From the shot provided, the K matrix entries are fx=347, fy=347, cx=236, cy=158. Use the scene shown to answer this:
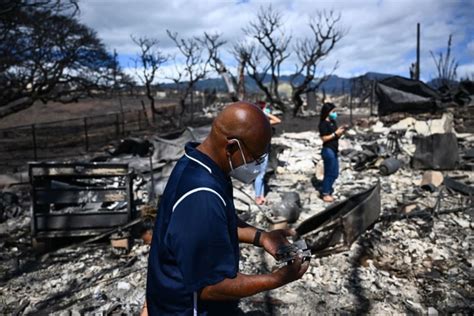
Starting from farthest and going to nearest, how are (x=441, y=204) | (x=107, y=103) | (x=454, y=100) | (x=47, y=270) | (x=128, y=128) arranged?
1. (x=107, y=103)
2. (x=128, y=128)
3. (x=454, y=100)
4. (x=441, y=204)
5. (x=47, y=270)

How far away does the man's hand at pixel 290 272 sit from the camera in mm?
1392

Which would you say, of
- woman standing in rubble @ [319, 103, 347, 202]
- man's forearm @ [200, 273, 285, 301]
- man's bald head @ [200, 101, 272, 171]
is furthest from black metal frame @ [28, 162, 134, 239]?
man's forearm @ [200, 273, 285, 301]

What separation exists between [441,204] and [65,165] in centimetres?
668

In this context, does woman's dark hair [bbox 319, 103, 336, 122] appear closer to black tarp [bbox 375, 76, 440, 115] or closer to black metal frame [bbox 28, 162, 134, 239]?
black metal frame [bbox 28, 162, 134, 239]

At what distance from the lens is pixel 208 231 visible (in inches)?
49.6

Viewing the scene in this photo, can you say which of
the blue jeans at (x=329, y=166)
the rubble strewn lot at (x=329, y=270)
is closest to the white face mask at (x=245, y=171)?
the rubble strewn lot at (x=329, y=270)

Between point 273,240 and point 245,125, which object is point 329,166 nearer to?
point 273,240

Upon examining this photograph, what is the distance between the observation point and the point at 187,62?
20562 mm

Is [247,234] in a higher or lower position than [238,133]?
lower

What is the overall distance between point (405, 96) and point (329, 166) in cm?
1307

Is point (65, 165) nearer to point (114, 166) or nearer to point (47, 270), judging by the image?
point (114, 166)

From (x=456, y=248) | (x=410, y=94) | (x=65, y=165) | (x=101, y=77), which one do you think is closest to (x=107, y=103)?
(x=101, y=77)

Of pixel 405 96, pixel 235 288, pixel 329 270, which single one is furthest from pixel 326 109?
pixel 405 96

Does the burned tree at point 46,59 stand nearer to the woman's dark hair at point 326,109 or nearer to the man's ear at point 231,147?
the woman's dark hair at point 326,109
